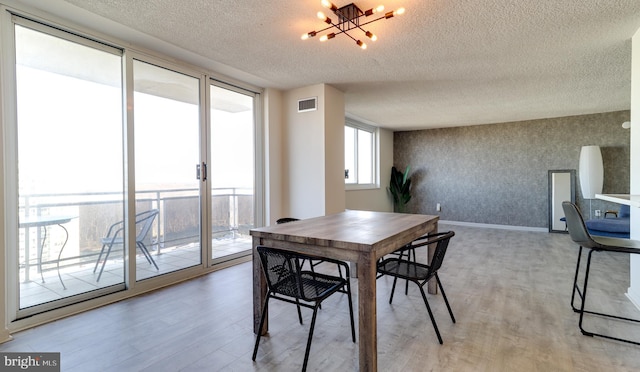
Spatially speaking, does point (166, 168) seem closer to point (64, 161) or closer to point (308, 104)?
point (64, 161)

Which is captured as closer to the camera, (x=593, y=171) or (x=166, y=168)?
(x=166, y=168)

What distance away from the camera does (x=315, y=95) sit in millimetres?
3941

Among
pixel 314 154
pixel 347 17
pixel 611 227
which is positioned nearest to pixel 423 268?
pixel 347 17

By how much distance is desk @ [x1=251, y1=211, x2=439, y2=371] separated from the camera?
1545 mm

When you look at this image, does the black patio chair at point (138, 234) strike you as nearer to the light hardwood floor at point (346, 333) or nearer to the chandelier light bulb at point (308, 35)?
the light hardwood floor at point (346, 333)

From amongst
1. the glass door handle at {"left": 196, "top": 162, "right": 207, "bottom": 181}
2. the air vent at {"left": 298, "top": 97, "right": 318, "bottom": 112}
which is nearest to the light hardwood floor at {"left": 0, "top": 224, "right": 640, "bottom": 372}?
the glass door handle at {"left": 196, "top": 162, "right": 207, "bottom": 181}

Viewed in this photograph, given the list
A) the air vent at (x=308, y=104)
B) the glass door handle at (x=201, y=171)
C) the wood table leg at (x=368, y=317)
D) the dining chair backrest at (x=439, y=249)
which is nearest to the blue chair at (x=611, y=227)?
the dining chair backrest at (x=439, y=249)

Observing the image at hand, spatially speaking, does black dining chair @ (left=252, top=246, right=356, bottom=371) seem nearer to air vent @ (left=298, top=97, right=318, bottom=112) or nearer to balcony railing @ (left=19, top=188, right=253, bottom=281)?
balcony railing @ (left=19, top=188, right=253, bottom=281)

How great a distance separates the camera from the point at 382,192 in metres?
7.08

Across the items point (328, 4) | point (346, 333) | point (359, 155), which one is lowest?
point (346, 333)

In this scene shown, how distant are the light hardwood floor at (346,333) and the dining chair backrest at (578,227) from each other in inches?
23.9

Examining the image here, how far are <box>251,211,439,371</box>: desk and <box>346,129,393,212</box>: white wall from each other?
385 cm

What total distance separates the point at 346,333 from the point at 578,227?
68.8 inches

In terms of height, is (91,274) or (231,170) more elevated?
(231,170)
